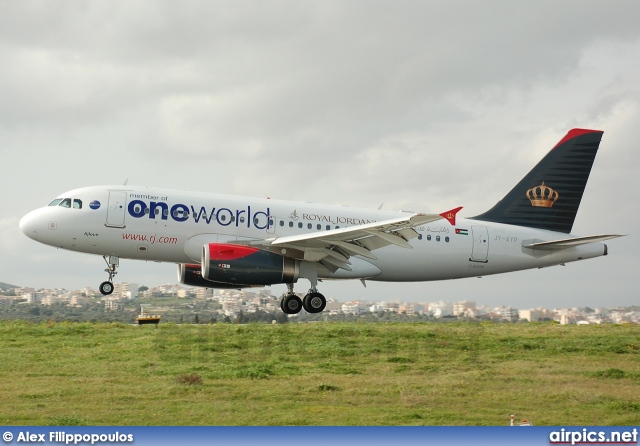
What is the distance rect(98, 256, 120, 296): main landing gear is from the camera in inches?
1277

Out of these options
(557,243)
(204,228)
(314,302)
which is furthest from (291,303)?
(557,243)

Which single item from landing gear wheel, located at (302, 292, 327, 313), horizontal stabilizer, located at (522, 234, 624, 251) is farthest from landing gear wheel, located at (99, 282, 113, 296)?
horizontal stabilizer, located at (522, 234, 624, 251)

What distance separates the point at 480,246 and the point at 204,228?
36.4 feet

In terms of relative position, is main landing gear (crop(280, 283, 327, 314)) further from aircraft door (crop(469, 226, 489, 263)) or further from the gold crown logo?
the gold crown logo

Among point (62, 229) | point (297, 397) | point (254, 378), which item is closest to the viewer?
point (297, 397)

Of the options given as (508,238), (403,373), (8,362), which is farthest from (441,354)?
(8,362)

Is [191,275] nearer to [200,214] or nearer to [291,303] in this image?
[200,214]

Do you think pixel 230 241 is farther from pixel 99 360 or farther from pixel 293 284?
pixel 99 360

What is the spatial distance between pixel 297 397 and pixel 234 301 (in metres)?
19.4

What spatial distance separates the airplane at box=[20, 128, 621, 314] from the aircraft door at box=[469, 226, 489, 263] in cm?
4

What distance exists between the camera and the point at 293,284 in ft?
108

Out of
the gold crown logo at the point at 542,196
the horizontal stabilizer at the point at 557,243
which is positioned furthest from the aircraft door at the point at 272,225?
the gold crown logo at the point at 542,196

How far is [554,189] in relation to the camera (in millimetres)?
37375

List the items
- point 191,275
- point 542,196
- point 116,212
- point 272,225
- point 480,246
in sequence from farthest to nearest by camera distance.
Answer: point 542,196, point 480,246, point 191,275, point 272,225, point 116,212
